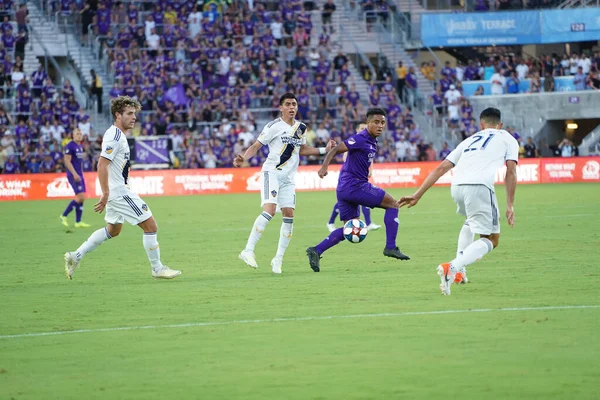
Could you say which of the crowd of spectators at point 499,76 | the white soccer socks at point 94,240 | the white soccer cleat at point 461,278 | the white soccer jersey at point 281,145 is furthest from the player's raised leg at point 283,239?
the crowd of spectators at point 499,76

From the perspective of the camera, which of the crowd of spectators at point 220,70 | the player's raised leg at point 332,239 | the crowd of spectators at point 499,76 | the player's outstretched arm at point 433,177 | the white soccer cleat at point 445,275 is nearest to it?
the white soccer cleat at point 445,275

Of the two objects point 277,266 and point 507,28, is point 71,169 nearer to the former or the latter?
point 277,266

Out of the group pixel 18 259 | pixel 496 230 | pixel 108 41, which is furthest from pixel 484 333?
pixel 108 41

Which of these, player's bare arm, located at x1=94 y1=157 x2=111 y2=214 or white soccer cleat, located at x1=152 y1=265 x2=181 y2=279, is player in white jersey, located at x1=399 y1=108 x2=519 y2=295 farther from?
player's bare arm, located at x1=94 y1=157 x2=111 y2=214

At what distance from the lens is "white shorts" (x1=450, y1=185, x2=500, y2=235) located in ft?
36.6

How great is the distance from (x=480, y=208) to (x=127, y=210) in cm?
445

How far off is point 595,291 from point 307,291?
10.3 ft

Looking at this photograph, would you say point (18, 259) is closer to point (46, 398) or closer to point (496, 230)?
point (496, 230)

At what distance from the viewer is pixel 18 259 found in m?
17.0

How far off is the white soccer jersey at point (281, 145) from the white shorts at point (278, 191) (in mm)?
83

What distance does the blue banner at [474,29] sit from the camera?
46188 mm

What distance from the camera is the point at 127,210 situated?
1300cm

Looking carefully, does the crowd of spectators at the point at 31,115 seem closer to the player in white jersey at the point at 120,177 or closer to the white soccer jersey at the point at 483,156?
the player in white jersey at the point at 120,177

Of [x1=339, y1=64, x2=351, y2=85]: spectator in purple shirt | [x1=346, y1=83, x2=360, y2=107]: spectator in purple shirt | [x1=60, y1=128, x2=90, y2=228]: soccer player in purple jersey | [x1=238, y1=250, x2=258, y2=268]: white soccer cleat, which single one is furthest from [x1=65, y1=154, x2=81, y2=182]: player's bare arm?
[x1=339, y1=64, x2=351, y2=85]: spectator in purple shirt
